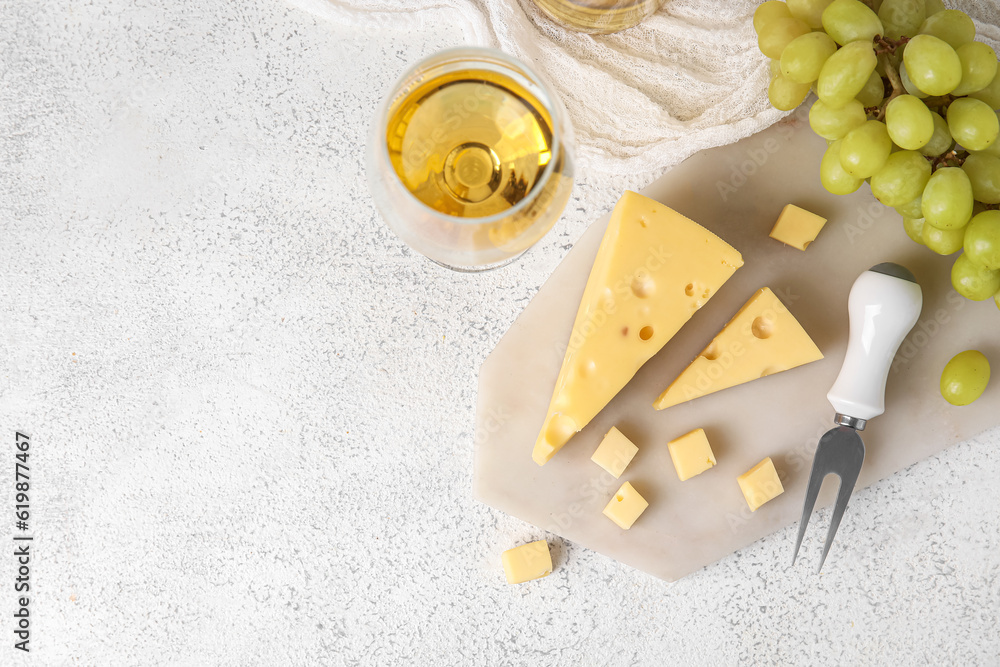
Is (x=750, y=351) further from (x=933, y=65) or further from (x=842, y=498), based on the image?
(x=933, y=65)

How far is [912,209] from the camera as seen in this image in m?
0.67

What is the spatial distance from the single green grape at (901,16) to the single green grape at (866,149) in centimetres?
11

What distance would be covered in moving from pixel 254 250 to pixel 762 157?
0.62 metres

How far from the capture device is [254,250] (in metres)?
0.80

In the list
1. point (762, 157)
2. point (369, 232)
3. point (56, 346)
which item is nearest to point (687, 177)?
point (762, 157)

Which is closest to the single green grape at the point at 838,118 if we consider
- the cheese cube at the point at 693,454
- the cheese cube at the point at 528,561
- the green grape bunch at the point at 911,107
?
the green grape bunch at the point at 911,107

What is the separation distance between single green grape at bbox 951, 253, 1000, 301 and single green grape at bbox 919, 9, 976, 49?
0.21m

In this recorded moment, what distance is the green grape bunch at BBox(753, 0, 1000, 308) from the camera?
0.59 metres

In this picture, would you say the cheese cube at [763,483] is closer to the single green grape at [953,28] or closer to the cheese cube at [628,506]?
the cheese cube at [628,506]

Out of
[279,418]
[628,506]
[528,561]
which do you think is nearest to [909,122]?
[628,506]

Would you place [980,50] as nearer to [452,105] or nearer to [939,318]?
[939,318]

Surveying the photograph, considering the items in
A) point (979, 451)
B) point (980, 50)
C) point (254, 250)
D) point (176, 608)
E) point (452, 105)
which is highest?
point (980, 50)

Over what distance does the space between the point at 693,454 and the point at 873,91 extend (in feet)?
1.37

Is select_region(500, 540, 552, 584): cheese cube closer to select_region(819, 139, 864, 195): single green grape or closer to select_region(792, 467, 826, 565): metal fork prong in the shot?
select_region(792, 467, 826, 565): metal fork prong
